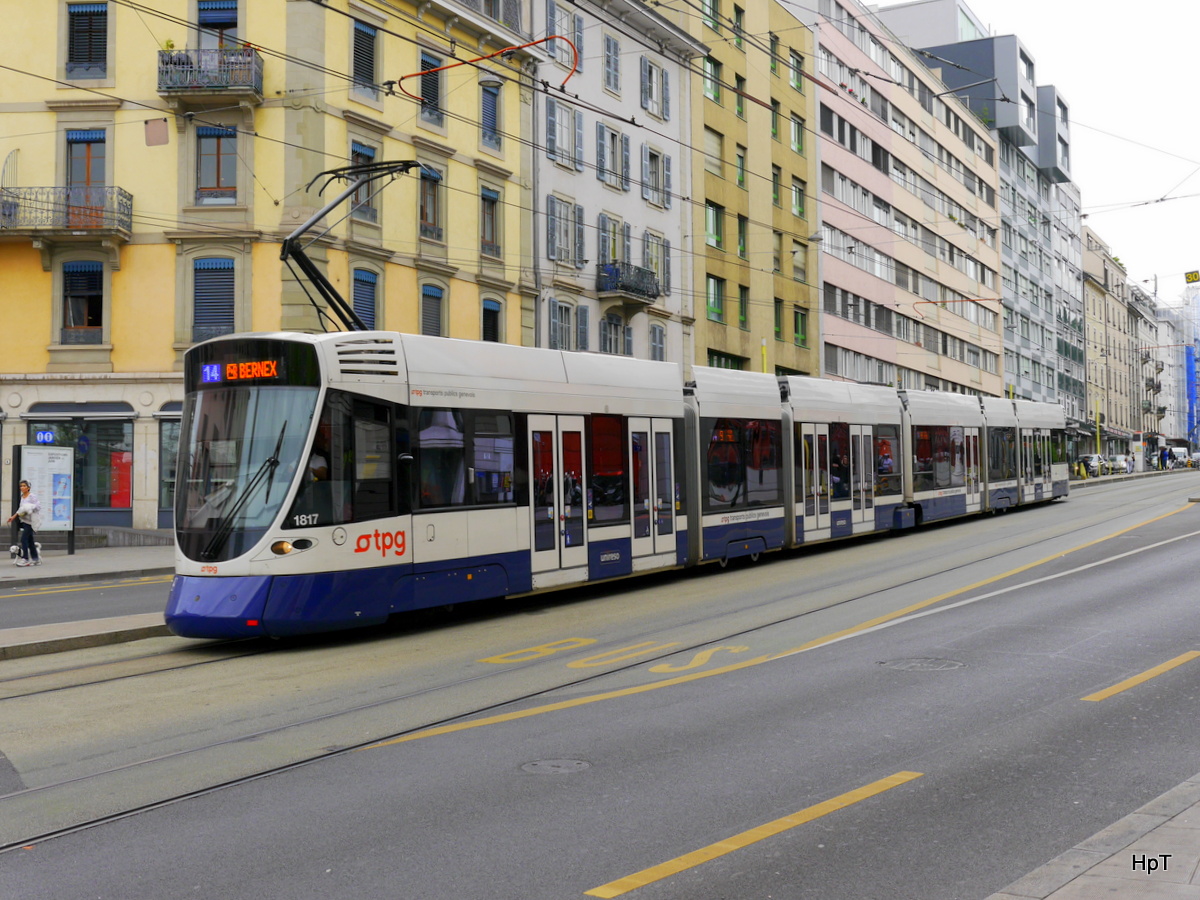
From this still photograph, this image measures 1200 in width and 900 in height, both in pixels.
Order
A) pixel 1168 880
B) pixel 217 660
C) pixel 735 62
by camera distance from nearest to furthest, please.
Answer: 1. pixel 1168 880
2. pixel 217 660
3. pixel 735 62

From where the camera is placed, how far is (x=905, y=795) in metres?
6.24

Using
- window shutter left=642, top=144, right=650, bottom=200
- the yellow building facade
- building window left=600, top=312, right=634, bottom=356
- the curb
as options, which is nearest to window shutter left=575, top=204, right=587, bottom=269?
building window left=600, top=312, right=634, bottom=356

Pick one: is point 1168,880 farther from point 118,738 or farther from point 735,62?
point 735,62

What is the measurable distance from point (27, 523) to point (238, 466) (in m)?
13.5

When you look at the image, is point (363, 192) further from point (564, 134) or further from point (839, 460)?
point (839, 460)

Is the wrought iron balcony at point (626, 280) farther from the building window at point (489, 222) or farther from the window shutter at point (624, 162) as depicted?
the building window at point (489, 222)

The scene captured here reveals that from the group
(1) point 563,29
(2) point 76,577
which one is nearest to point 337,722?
(2) point 76,577

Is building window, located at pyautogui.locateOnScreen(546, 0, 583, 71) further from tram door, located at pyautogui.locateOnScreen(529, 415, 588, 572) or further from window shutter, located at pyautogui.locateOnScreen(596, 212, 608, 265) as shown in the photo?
tram door, located at pyautogui.locateOnScreen(529, 415, 588, 572)

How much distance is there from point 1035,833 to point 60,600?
15583 mm

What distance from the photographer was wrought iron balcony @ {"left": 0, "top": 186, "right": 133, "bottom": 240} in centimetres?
2923

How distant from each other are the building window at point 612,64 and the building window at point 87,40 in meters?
15.7

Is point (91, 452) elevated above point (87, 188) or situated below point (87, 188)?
below

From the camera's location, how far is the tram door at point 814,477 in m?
21.7

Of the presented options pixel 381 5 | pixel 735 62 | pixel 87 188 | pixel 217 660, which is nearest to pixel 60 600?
pixel 217 660
